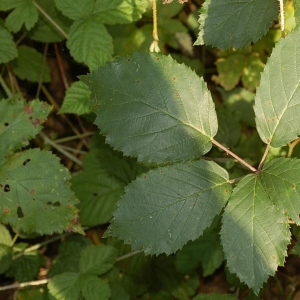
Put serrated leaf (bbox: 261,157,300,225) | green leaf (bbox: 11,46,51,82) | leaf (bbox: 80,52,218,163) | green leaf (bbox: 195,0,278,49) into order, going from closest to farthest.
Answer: serrated leaf (bbox: 261,157,300,225) → leaf (bbox: 80,52,218,163) → green leaf (bbox: 195,0,278,49) → green leaf (bbox: 11,46,51,82)

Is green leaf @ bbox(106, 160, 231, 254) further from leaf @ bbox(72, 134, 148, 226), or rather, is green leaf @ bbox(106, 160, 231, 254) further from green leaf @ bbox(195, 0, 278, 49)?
leaf @ bbox(72, 134, 148, 226)

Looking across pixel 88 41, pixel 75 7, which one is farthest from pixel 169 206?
pixel 75 7

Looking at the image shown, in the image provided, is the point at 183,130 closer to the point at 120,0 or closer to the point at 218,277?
the point at 120,0

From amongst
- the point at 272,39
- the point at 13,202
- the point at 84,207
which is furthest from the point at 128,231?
the point at 272,39

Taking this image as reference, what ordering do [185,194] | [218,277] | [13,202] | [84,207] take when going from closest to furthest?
[185,194] < [13,202] < [84,207] < [218,277]

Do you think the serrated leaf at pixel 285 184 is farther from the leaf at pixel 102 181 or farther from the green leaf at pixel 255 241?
the leaf at pixel 102 181

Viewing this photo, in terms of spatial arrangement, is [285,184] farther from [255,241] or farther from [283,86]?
Result: [283,86]

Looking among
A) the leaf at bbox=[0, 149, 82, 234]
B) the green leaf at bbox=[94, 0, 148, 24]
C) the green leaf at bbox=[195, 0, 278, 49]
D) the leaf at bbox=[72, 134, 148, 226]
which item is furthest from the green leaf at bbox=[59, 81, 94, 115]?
the green leaf at bbox=[195, 0, 278, 49]
